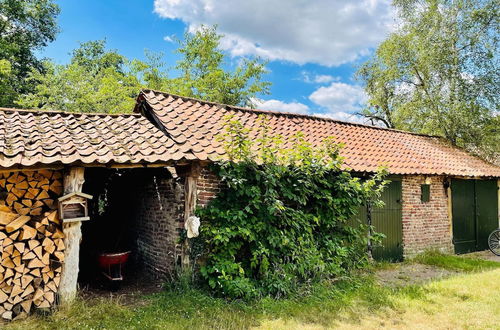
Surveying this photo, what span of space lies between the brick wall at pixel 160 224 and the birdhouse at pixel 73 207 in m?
1.62

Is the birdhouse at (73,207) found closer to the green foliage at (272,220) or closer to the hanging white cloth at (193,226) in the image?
the hanging white cloth at (193,226)

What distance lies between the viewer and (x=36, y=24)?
2341cm

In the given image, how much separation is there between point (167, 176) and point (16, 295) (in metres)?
3.07

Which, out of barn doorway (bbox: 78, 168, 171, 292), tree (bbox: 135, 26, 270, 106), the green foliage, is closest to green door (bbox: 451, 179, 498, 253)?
the green foliage

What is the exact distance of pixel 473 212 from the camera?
1177cm

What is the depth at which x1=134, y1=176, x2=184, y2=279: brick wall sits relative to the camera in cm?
650

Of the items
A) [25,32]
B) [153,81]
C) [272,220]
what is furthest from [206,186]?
[25,32]

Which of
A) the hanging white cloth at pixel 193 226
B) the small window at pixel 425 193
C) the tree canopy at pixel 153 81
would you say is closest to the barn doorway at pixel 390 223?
the small window at pixel 425 193

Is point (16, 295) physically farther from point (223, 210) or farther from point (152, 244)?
point (223, 210)

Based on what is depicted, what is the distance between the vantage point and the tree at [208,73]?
2169cm

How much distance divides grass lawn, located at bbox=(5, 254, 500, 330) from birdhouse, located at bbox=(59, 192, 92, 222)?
1.34 m

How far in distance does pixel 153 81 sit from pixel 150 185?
50.8 feet

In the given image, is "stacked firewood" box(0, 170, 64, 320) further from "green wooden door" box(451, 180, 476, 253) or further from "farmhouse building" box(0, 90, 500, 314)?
"green wooden door" box(451, 180, 476, 253)

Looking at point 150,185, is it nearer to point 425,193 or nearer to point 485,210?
point 425,193
